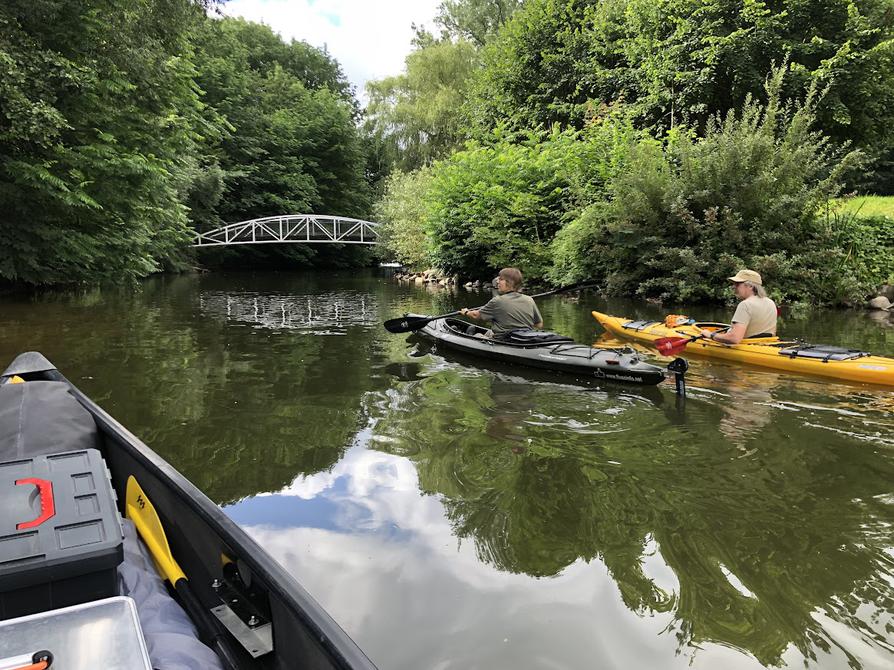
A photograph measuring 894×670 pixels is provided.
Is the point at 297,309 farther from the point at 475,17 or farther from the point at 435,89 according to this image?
the point at 475,17

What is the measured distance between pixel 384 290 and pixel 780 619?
62.3ft

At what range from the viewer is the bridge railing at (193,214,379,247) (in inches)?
1238

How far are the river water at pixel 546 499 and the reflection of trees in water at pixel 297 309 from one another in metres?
3.61

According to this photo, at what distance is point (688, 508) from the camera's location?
3.57 metres

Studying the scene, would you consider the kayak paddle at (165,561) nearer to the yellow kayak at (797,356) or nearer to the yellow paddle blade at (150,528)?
the yellow paddle blade at (150,528)

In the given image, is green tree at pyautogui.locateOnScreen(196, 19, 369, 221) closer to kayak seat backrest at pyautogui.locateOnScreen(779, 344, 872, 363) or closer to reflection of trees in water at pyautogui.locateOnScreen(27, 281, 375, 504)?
reflection of trees in water at pyautogui.locateOnScreen(27, 281, 375, 504)

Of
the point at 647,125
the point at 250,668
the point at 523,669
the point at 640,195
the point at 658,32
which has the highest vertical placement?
the point at 658,32

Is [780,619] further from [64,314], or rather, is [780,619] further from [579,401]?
[64,314]

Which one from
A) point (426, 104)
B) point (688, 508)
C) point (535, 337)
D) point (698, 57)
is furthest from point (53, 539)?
point (426, 104)

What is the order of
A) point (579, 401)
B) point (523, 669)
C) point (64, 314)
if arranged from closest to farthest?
point (523, 669)
point (579, 401)
point (64, 314)

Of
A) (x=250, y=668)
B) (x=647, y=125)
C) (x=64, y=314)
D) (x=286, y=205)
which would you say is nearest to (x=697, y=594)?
(x=250, y=668)

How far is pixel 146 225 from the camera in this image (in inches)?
508

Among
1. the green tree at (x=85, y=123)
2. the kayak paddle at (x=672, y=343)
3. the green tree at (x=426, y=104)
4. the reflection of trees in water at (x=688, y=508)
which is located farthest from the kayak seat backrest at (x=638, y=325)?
the green tree at (x=426, y=104)

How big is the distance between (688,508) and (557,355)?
3.30 metres
